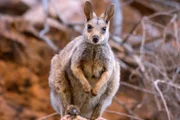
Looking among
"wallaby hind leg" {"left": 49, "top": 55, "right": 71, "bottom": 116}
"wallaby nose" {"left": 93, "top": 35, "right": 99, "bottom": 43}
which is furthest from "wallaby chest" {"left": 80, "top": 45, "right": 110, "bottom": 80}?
"wallaby hind leg" {"left": 49, "top": 55, "right": 71, "bottom": 116}

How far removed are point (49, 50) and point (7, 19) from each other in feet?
2.95

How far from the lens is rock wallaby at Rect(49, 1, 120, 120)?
3551mm

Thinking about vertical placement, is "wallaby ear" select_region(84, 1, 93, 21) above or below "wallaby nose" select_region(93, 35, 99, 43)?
above

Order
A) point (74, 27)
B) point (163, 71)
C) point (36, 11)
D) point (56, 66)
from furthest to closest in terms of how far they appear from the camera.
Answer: point (36, 11)
point (74, 27)
point (163, 71)
point (56, 66)

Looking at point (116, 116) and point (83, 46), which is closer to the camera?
point (83, 46)

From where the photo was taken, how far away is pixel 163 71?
5.41m

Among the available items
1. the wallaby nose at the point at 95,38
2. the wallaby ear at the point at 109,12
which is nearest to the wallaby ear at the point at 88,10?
the wallaby ear at the point at 109,12

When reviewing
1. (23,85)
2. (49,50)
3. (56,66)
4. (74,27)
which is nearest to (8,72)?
(23,85)

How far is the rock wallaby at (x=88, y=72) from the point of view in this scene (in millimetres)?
3551

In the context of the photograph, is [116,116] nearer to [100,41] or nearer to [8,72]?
[8,72]

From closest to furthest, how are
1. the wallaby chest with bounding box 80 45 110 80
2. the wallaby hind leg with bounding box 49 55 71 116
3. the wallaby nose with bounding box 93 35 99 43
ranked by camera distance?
the wallaby nose with bounding box 93 35 99 43 → the wallaby chest with bounding box 80 45 110 80 → the wallaby hind leg with bounding box 49 55 71 116

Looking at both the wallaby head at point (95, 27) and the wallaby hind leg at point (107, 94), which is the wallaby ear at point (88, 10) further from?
the wallaby hind leg at point (107, 94)

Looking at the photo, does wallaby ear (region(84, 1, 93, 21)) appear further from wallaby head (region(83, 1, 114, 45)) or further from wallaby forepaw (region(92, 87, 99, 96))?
wallaby forepaw (region(92, 87, 99, 96))

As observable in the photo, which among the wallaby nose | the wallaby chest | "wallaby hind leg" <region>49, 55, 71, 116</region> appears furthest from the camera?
"wallaby hind leg" <region>49, 55, 71, 116</region>
